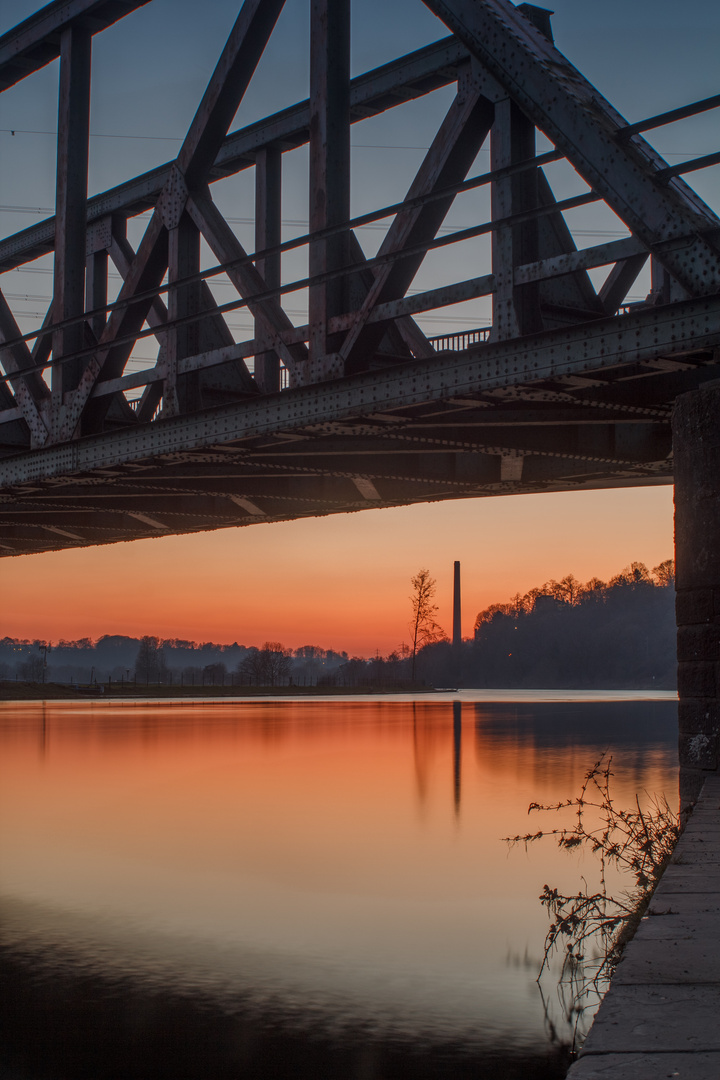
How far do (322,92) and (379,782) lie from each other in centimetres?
1732

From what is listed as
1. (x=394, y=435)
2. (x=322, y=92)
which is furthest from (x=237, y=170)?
(x=394, y=435)

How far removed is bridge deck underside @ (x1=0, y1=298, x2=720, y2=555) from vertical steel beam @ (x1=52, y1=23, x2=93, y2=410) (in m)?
2.21

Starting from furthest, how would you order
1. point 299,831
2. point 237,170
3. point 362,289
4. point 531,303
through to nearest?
point 237,170
point 299,831
point 362,289
point 531,303

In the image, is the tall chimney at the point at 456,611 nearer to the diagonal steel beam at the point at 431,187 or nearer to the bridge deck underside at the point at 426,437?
the bridge deck underside at the point at 426,437

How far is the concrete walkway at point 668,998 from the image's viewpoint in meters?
3.29

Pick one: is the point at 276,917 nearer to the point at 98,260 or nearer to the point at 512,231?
the point at 512,231

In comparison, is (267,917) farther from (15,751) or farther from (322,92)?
(15,751)

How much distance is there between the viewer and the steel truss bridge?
10.6 metres

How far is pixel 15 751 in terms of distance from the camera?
34406 mm

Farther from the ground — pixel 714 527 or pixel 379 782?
pixel 714 527

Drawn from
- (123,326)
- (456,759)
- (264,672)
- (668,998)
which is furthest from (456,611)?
(668,998)

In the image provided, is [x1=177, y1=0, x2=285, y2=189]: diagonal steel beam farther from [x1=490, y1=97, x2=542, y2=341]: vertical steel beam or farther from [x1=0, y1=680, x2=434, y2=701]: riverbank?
[x1=0, y1=680, x2=434, y2=701]: riverbank

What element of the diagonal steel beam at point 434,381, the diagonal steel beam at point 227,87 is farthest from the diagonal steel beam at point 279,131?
the diagonal steel beam at point 434,381

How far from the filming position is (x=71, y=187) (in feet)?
58.7
